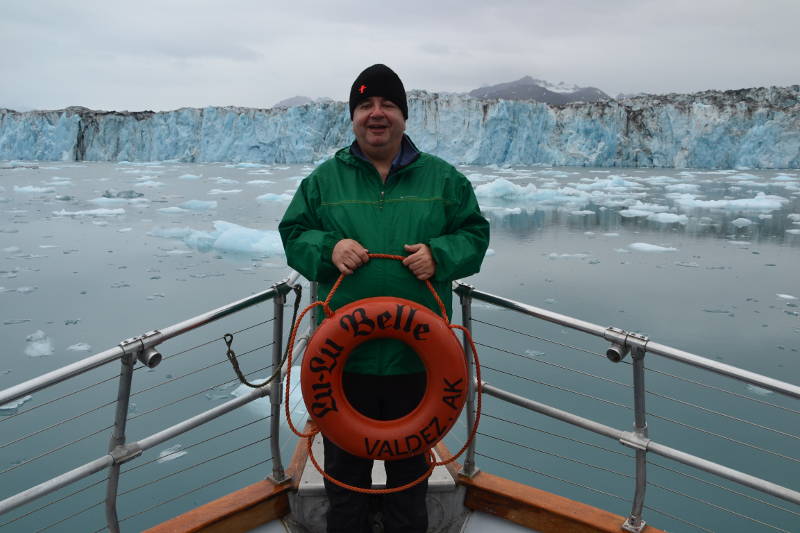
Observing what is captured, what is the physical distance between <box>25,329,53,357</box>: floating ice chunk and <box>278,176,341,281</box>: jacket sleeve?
15.4 ft

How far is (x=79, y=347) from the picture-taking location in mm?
5219

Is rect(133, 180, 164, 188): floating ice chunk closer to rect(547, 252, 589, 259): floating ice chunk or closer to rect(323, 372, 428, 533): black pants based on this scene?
rect(547, 252, 589, 259): floating ice chunk

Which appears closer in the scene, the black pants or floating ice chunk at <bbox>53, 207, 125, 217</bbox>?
the black pants

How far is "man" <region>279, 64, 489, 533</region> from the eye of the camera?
1389 mm

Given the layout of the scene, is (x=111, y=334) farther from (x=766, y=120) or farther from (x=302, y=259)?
(x=766, y=120)

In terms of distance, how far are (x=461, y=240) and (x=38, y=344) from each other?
5.29 m

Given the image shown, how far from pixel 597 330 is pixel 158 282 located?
23.6 feet

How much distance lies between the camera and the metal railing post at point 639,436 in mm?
1524

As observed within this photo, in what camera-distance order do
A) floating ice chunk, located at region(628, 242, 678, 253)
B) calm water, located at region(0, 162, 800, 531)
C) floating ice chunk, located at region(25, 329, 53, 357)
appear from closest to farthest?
calm water, located at region(0, 162, 800, 531), floating ice chunk, located at region(25, 329, 53, 357), floating ice chunk, located at region(628, 242, 678, 253)

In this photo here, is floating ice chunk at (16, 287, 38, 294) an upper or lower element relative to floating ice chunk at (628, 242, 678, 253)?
lower

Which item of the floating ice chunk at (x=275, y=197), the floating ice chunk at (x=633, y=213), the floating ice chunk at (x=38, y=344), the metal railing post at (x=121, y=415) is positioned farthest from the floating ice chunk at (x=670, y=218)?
the metal railing post at (x=121, y=415)

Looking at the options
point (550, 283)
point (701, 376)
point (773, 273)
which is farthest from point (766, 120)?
point (701, 376)

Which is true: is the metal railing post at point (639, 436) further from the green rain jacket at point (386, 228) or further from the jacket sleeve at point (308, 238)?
the jacket sleeve at point (308, 238)

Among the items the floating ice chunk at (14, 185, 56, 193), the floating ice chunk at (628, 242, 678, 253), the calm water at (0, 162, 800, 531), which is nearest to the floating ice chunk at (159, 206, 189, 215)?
the calm water at (0, 162, 800, 531)
